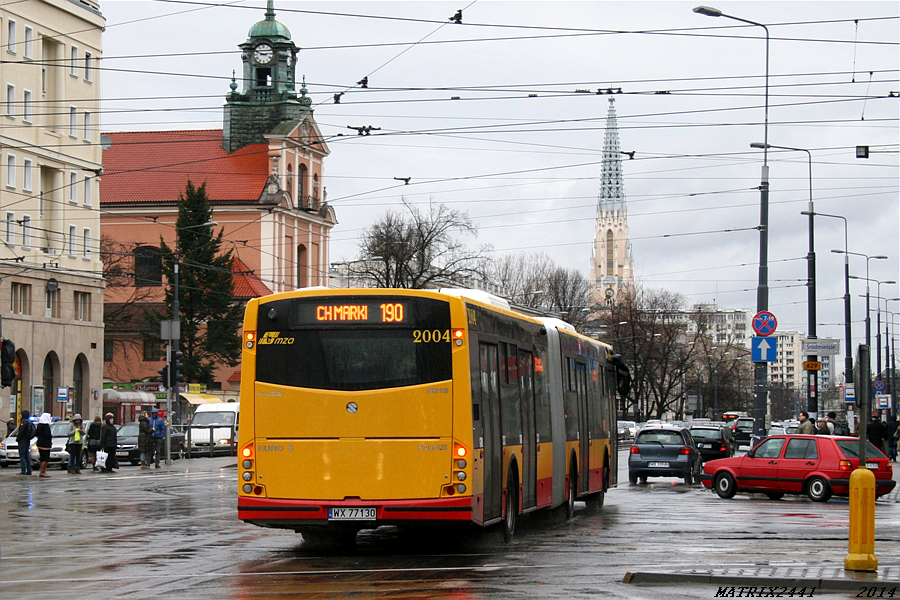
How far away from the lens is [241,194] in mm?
89062

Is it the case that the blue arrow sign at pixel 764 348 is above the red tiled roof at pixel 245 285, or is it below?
below

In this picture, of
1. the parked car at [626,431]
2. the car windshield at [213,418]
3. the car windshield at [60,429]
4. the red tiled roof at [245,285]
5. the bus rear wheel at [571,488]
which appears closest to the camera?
the bus rear wheel at [571,488]

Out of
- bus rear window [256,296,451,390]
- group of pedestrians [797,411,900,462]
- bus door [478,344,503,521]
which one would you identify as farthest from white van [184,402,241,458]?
bus rear window [256,296,451,390]

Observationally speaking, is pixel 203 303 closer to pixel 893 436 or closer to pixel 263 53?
pixel 263 53

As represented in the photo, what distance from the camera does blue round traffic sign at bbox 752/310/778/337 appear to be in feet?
101

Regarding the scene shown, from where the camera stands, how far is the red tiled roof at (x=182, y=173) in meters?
89.4

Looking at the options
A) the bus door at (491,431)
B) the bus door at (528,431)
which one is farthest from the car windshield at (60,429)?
the bus door at (491,431)

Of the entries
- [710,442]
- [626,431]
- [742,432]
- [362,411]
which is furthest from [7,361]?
[626,431]

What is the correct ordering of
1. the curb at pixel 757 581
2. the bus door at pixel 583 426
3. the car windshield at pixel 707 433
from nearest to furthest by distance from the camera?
the curb at pixel 757 581 < the bus door at pixel 583 426 < the car windshield at pixel 707 433

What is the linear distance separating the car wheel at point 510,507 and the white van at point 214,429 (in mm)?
36060

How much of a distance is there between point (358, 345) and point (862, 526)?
5386mm

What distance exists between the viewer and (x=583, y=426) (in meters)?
22.5

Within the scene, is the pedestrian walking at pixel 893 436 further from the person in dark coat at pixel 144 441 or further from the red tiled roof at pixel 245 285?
the red tiled roof at pixel 245 285

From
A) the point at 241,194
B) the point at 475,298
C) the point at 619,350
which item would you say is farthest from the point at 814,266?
the point at 619,350
